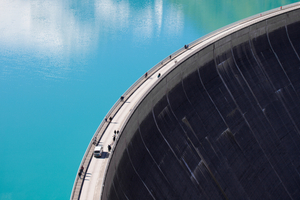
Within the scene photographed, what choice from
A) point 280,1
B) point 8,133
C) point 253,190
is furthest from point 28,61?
point 280,1

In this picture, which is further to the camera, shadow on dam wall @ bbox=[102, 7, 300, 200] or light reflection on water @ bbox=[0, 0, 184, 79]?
light reflection on water @ bbox=[0, 0, 184, 79]

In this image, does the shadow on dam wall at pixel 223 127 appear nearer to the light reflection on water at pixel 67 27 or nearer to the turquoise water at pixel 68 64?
the turquoise water at pixel 68 64

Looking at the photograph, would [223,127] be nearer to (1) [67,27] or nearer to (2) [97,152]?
(2) [97,152]

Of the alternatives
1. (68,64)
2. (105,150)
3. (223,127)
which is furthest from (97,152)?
(68,64)

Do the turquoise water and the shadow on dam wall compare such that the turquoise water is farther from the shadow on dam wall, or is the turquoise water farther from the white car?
the shadow on dam wall

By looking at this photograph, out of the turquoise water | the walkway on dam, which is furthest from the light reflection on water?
the walkway on dam

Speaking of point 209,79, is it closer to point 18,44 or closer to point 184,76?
point 184,76
